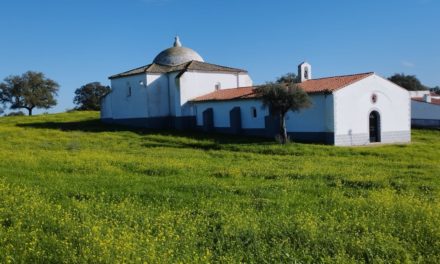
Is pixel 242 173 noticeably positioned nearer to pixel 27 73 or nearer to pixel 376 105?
pixel 376 105

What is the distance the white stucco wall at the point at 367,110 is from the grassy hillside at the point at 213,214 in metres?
13.1

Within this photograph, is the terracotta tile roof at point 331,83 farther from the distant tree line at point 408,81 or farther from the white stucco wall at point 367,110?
the distant tree line at point 408,81

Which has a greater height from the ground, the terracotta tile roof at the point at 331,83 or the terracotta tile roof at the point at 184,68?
the terracotta tile roof at the point at 184,68

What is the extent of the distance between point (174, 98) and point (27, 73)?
127 feet

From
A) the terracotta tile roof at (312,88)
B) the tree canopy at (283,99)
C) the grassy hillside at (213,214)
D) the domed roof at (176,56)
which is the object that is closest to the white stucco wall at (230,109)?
the terracotta tile roof at (312,88)

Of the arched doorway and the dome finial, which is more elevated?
the dome finial

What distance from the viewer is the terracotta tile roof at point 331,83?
30.1 m

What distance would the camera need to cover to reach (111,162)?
17688mm

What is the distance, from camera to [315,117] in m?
30.5

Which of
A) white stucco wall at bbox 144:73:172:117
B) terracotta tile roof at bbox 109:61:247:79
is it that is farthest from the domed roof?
white stucco wall at bbox 144:73:172:117

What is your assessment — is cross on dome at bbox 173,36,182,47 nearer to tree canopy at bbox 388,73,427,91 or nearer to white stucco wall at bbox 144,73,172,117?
white stucco wall at bbox 144,73,172,117

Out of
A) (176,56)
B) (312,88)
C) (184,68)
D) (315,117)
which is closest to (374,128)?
(315,117)

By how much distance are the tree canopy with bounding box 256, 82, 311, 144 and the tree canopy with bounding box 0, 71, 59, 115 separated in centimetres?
4912

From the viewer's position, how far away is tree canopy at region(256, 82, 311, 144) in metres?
28.8
